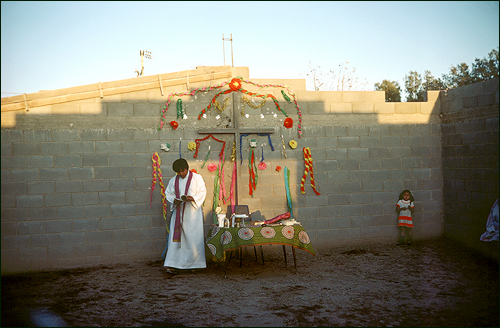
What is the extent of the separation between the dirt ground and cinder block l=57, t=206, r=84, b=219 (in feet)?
2.74

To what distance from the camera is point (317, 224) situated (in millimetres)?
7223

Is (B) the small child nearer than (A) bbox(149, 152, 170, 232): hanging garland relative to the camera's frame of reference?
No

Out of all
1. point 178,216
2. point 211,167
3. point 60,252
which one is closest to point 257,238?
point 178,216

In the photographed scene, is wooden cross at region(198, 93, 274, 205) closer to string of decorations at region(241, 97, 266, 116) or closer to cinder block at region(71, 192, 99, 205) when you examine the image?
string of decorations at region(241, 97, 266, 116)

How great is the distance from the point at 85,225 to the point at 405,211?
18.0ft

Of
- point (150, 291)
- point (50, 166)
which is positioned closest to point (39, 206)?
point (50, 166)

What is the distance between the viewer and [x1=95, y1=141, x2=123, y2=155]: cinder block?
21.5 feet

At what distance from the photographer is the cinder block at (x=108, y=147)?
21.5ft

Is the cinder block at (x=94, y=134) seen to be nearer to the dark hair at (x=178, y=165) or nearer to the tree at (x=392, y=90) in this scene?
the dark hair at (x=178, y=165)

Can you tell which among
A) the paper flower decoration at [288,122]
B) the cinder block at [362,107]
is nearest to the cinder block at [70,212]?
the paper flower decoration at [288,122]

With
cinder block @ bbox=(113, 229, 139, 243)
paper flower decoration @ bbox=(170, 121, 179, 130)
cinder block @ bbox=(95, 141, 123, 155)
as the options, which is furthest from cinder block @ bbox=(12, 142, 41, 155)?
paper flower decoration @ bbox=(170, 121, 179, 130)

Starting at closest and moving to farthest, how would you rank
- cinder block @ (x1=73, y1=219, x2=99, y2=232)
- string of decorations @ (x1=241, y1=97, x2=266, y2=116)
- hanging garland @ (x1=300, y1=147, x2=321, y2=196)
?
cinder block @ (x1=73, y1=219, x2=99, y2=232)
string of decorations @ (x1=241, y1=97, x2=266, y2=116)
hanging garland @ (x1=300, y1=147, x2=321, y2=196)

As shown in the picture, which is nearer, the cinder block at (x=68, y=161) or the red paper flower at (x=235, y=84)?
the cinder block at (x=68, y=161)

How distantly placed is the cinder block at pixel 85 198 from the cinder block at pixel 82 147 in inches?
26.3
